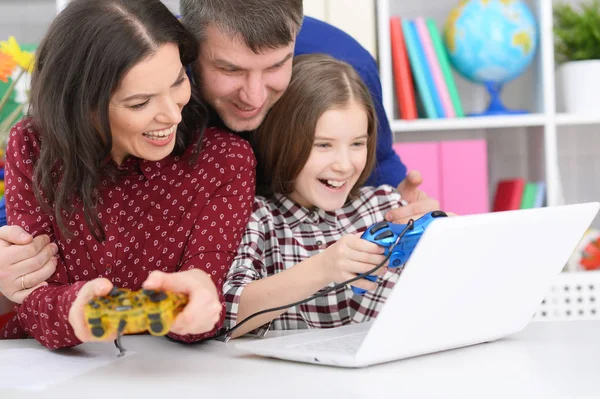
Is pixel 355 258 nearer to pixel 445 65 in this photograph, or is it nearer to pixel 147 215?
pixel 147 215

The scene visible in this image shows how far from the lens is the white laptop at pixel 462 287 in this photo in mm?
826

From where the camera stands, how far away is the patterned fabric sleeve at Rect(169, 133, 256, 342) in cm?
117

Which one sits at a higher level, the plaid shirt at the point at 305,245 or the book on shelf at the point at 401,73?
the book on shelf at the point at 401,73

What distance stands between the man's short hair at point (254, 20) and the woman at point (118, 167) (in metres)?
0.14

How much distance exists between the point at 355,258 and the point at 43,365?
419 mm

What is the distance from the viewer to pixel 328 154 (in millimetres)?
1490

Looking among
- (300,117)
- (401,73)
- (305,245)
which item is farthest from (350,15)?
(305,245)

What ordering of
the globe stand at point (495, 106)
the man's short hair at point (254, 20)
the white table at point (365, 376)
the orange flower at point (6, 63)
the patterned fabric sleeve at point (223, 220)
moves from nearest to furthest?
the white table at point (365, 376)
the patterned fabric sleeve at point (223, 220)
the man's short hair at point (254, 20)
the orange flower at point (6, 63)
the globe stand at point (495, 106)

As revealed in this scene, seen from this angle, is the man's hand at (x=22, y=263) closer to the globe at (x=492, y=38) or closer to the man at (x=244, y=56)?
the man at (x=244, y=56)

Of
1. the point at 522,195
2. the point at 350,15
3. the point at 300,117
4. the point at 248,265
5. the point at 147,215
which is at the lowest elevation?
the point at 522,195

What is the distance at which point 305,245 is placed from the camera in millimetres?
1521

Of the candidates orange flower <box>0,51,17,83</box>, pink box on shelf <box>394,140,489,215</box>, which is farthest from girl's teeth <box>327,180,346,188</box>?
pink box on shelf <box>394,140,489,215</box>

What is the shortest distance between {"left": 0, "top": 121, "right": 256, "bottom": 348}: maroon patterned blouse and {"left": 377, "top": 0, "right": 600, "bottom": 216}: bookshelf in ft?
4.35

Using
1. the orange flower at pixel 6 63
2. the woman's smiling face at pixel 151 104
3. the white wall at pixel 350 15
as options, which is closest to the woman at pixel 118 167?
the woman's smiling face at pixel 151 104
